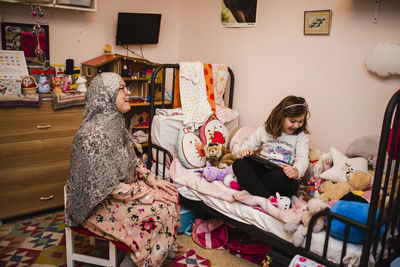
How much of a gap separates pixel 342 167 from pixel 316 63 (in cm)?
82

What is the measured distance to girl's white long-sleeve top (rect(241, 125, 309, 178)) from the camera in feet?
7.82

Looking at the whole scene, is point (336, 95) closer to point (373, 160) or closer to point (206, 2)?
point (373, 160)

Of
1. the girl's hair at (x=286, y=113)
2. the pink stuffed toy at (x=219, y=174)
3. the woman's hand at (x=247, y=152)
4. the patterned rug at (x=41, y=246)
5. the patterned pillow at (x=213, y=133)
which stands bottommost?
the patterned rug at (x=41, y=246)

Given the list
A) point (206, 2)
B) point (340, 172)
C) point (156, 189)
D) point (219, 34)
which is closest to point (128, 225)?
point (156, 189)

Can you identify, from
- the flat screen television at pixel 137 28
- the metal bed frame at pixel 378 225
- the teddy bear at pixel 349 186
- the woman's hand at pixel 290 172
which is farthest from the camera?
the flat screen television at pixel 137 28

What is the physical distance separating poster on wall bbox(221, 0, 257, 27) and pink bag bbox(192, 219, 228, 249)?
1655mm

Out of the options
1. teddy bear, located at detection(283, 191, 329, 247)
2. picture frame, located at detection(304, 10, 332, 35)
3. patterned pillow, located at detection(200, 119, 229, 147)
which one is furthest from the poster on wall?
teddy bear, located at detection(283, 191, 329, 247)

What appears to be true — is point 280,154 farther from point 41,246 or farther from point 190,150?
point 41,246

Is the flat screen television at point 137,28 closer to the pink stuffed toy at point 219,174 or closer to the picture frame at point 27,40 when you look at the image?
the picture frame at point 27,40

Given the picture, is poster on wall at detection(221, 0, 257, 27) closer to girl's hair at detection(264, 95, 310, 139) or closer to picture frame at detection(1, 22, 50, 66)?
girl's hair at detection(264, 95, 310, 139)

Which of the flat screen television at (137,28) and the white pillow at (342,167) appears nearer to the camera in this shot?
the white pillow at (342,167)

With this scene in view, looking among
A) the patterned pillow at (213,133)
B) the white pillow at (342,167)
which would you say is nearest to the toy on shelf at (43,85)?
the patterned pillow at (213,133)

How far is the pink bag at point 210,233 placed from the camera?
2.58 meters

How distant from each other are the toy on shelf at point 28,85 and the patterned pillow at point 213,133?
1294mm
